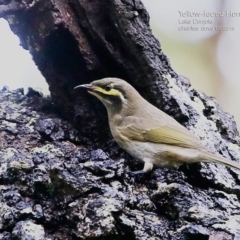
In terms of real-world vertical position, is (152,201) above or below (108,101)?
below

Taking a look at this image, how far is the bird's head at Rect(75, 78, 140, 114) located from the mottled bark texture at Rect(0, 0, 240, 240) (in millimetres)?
92

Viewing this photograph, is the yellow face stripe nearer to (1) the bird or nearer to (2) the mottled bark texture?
(1) the bird

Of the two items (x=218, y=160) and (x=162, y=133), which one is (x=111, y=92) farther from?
(x=218, y=160)

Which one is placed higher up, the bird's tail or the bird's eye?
the bird's eye

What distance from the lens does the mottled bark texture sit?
2227 millimetres

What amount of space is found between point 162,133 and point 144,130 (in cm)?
13

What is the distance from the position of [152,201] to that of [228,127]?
101 centimetres

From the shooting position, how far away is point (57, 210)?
2318 millimetres

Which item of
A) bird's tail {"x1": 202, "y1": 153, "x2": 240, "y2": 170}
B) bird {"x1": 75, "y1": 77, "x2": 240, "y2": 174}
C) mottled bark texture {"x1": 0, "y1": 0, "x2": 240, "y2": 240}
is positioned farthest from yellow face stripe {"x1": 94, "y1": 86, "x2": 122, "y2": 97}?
bird's tail {"x1": 202, "y1": 153, "x2": 240, "y2": 170}

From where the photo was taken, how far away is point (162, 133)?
3.01 metres

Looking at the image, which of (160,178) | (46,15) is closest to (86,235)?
(160,178)

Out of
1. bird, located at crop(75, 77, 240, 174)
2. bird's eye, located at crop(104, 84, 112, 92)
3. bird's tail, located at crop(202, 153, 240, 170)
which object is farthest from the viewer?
bird's eye, located at crop(104, 84, 112, 92)

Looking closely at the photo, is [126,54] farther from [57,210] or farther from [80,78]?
[57,210]

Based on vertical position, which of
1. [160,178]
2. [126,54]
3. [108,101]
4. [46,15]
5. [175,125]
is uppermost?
[46,15]
